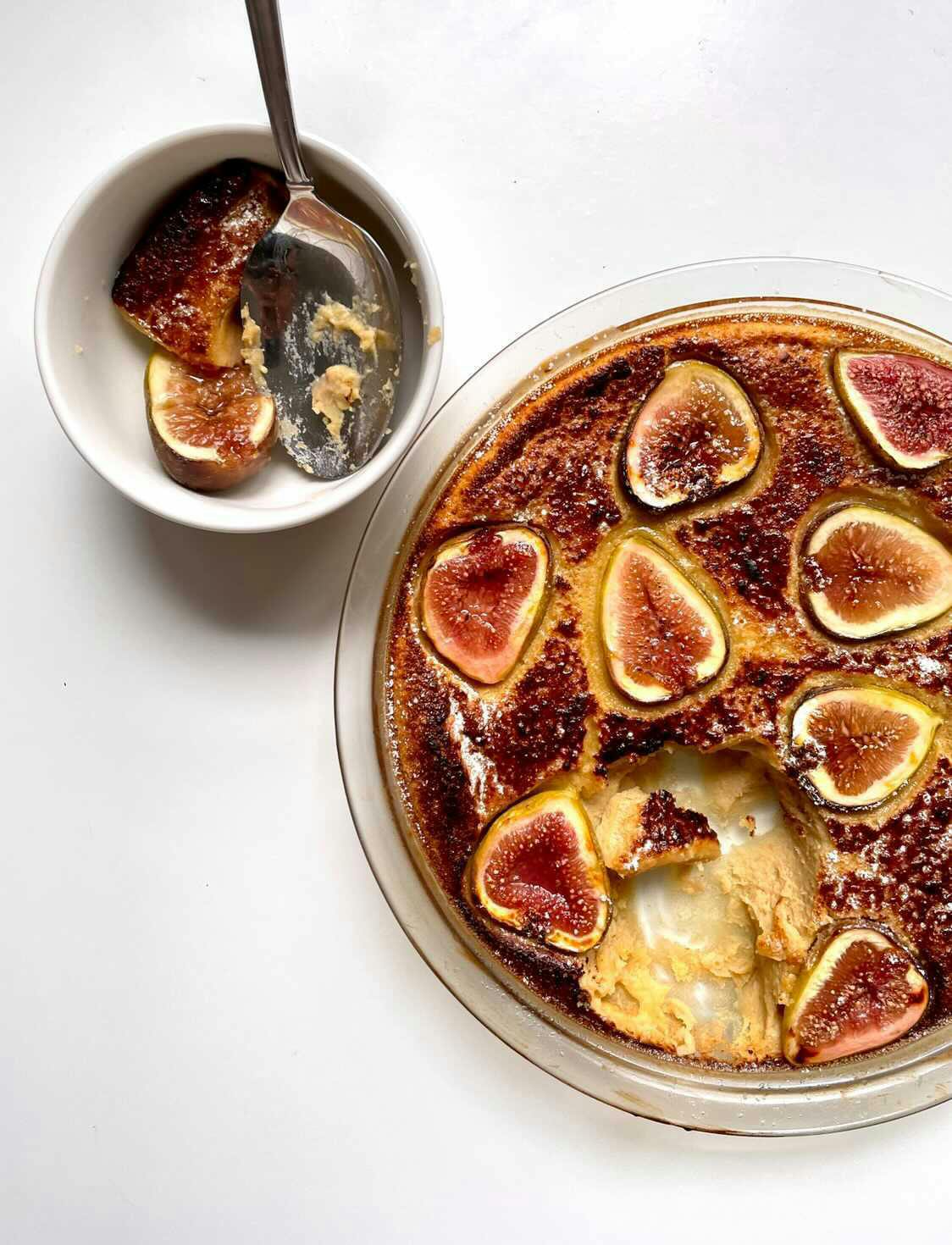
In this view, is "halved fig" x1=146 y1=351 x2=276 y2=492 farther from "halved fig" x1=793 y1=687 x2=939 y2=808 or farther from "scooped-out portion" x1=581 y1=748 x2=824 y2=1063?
"halved fig" x1=793 y1=687 x2=939 y2=808

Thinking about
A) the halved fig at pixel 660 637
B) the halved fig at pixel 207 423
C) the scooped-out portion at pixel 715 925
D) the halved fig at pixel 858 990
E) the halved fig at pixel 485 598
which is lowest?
the halved fig at pixel 858 990

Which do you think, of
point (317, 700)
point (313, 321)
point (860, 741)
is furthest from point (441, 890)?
point (313, 321)

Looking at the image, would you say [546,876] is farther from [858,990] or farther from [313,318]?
[313,318]

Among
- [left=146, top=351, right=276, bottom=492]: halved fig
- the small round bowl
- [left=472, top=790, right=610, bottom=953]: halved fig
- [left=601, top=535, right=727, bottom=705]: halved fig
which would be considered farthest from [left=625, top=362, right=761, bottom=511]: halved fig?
[left=146, top=351, right=276, bottom=492]: halved fig

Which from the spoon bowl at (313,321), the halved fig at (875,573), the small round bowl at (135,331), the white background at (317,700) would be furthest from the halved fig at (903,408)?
the spoon bowl at (313,321)

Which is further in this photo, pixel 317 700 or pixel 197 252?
pixel 317 700

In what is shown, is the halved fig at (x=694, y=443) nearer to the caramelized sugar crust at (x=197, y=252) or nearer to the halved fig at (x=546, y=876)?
the halved fig at (x=546, y=876)
